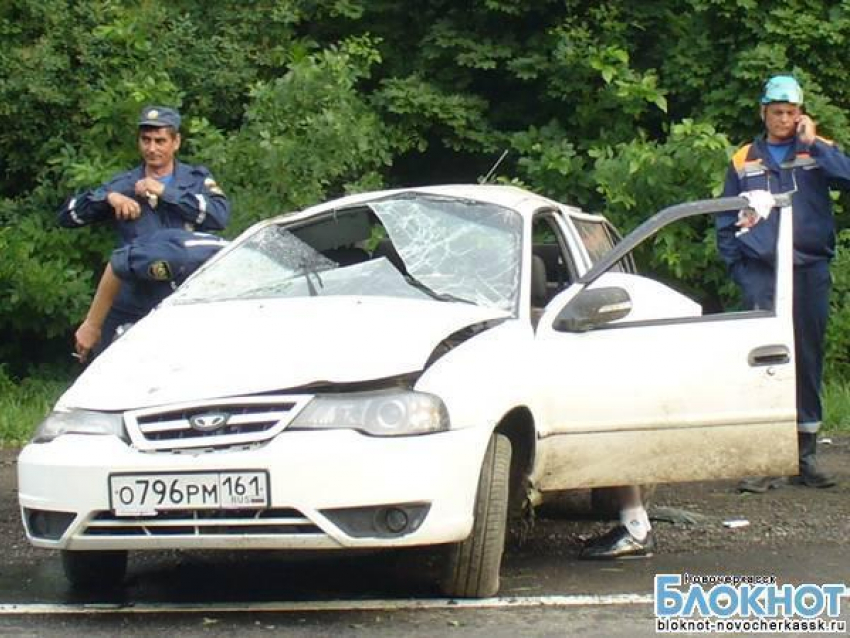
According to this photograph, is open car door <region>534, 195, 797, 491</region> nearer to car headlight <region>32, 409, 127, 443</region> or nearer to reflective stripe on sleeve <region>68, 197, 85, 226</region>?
car headlight <region>32, 409, 127, 443</region>

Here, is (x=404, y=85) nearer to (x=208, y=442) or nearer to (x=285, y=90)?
(x=285, y=90)

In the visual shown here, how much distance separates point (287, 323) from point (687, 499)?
282 cm

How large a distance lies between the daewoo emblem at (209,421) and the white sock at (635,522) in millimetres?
1966

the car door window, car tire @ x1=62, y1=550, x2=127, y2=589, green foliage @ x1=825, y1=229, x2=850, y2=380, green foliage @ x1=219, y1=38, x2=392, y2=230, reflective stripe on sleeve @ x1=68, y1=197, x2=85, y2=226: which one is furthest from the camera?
green foliage @ x1=219, y1=38, x2=392, y2=230

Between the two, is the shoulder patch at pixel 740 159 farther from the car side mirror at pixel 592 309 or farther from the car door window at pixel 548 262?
the car side mirror at pixel 592 309

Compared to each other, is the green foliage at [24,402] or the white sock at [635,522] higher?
the white sock at [635,522]

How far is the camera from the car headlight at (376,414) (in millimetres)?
5539

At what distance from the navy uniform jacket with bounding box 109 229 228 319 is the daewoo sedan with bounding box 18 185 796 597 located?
18.3 inches

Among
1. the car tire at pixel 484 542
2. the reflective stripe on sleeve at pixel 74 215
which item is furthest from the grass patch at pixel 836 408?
the car tire at pixel 484 542

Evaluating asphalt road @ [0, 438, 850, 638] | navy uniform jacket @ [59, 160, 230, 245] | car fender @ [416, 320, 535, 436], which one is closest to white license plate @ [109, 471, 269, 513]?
asphalt road @ [0, 438, 850, 638]

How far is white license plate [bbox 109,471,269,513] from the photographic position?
5.45 meters

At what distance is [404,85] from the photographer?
12.6 meters

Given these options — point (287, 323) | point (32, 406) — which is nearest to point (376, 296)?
point (287, 323)

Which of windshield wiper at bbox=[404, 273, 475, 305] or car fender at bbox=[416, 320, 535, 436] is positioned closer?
car fender at bbox=[416, 320, 535, 436]
